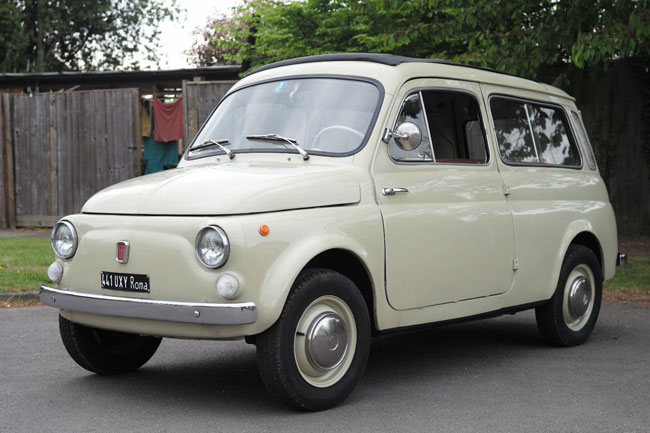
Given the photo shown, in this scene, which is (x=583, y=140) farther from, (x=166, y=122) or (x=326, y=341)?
(x=166, y=122)

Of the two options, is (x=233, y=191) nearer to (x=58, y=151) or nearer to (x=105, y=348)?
(x=105, y=348)

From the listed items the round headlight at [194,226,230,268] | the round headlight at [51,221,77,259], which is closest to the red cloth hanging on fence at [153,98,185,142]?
the round headlight at [51,221,77,259]

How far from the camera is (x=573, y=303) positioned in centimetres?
704

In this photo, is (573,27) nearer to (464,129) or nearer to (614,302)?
(614,302)

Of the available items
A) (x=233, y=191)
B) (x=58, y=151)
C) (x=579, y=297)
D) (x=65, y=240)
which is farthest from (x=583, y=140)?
(x=58, y=151)

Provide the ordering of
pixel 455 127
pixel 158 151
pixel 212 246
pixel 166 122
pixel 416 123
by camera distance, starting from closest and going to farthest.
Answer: pixel 212 246 → pixel 416 123 → pixel 455 127 → pixel 166 122 → pixel 158 151

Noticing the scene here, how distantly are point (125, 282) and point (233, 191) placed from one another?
0.79 m

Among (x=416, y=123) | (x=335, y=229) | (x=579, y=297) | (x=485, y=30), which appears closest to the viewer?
(x=335, y=229)

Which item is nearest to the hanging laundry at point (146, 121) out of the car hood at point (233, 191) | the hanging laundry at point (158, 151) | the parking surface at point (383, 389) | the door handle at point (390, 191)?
the hanging laundry at point (158, 151)

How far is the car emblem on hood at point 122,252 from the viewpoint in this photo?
16.0 feet

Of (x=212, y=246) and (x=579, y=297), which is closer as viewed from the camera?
(x=212, y=246)

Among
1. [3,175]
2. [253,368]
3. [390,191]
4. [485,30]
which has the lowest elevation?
[253,368]

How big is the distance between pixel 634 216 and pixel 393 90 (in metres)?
9.91

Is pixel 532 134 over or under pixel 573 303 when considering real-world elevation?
over
